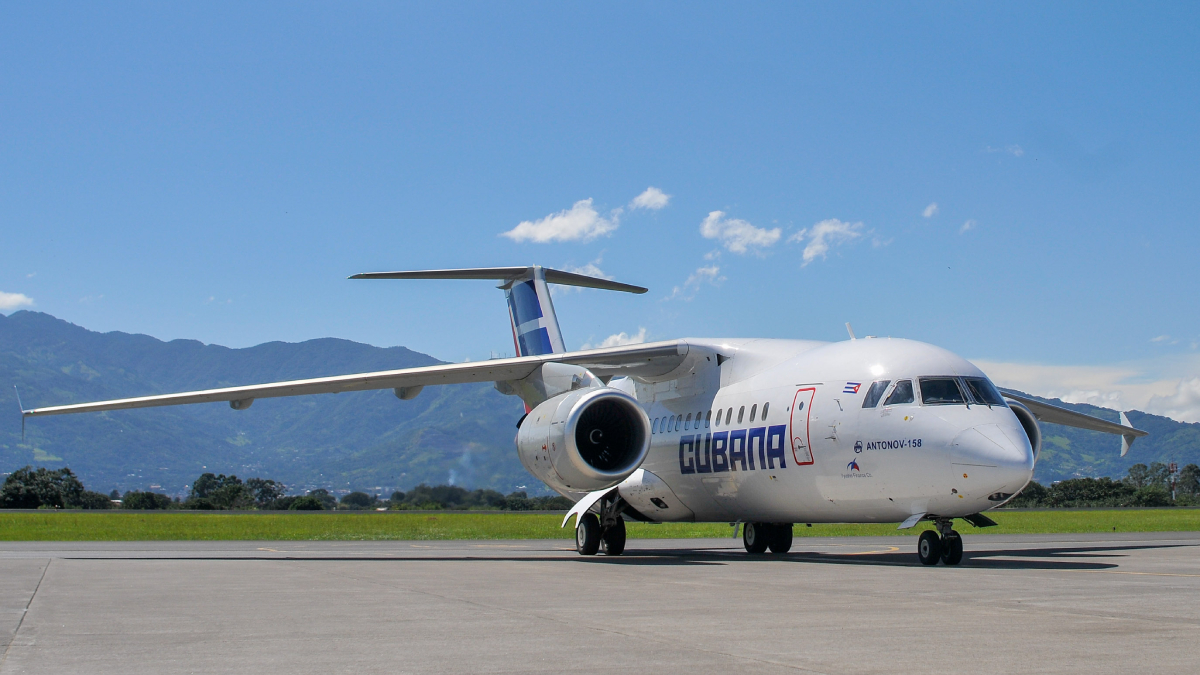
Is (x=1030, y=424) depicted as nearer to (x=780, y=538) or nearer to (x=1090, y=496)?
(x=780, y=538)

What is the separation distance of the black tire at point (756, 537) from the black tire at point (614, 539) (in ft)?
7.57

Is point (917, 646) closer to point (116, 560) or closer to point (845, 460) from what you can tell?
point (845, 460)

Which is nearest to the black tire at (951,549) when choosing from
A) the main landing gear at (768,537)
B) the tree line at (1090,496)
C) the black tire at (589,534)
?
the main landing gear at (768,537)

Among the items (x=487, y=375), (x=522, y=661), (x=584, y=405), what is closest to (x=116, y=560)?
(x=487, y=375)

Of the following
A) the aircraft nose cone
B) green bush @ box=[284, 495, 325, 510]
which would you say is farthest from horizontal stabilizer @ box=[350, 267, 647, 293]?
green bush @ box=[284, 495, 325, 510]

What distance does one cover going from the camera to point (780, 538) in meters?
19.2

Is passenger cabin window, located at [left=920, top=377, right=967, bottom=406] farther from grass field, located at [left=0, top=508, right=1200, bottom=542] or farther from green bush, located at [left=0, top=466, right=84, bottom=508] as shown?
green bush, located at [left=0, top=466, right=84, bottom=508]

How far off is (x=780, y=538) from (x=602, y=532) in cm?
314

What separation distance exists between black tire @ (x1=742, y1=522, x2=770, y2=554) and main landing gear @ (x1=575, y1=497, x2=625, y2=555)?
92.9 inches

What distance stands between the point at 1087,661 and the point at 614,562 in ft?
36.7

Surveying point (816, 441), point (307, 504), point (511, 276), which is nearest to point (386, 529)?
point (511, 276)

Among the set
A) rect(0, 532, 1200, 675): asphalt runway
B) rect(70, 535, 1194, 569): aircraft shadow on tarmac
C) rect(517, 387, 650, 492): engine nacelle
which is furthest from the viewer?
rect(517, 387, 650, 492): engine nacelle

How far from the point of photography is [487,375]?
1959 cm

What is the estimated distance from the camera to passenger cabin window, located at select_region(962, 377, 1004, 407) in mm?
14227
